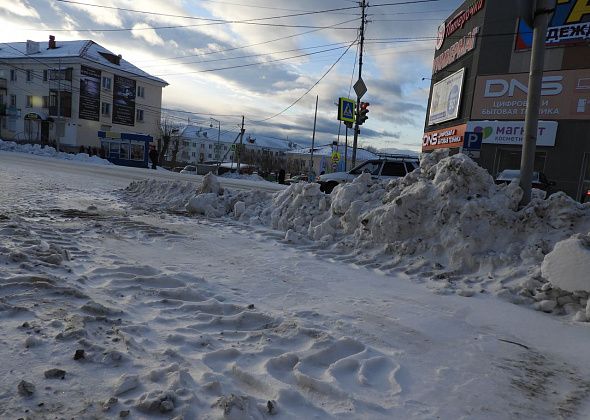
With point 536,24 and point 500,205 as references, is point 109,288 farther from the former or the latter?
point 536,24

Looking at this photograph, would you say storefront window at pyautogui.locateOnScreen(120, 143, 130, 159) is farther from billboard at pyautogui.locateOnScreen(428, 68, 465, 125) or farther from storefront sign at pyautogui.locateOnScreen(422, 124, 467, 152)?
billboard at pyautogui.locateOnScreen(428, 68, 465, 125)

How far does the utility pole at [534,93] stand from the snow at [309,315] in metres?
0.27

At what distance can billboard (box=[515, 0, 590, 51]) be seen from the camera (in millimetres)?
20266

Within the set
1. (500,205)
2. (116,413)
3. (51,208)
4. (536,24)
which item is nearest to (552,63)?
(536,24)

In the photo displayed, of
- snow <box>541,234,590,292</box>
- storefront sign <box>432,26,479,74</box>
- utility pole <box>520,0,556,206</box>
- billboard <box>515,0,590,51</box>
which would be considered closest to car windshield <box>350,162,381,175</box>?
utility pole <box>520,0,556,206</box>

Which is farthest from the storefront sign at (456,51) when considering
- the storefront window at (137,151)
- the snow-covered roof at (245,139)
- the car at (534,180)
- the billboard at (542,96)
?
the snow-covered roof at (245,139)

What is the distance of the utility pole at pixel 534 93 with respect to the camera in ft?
18.7

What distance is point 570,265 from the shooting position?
3953mm

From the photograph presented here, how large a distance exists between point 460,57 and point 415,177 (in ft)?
74.4

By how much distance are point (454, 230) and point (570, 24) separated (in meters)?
21.3

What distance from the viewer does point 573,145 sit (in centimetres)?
2081

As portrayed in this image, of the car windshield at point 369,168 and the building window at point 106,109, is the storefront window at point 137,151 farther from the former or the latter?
the car windshield at point 369,168

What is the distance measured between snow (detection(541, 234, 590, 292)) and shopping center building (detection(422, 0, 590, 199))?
1893 centimetres

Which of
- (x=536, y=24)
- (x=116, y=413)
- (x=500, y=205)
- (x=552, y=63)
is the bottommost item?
(x=116, y=413)
